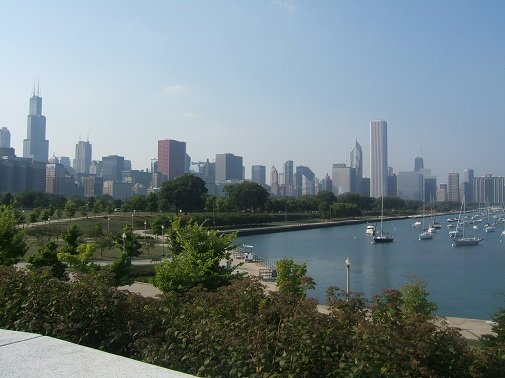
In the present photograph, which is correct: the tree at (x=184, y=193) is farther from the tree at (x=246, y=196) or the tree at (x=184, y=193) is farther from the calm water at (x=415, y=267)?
the calm water at (x=415, y=267)

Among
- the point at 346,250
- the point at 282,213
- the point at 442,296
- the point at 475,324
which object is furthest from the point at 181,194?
the point at 475,324

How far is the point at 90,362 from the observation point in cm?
332

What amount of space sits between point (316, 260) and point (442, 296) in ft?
47.5

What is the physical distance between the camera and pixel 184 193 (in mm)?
71312

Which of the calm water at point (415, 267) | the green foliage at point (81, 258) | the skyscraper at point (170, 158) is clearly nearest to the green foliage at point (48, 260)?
the green foliage at point (81, 258)

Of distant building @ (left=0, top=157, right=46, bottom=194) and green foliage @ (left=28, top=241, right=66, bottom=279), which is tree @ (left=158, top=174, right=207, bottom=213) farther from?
green foliage @ (left=28, top=241, right=66, bottom=279)

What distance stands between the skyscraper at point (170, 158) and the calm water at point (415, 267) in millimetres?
137651

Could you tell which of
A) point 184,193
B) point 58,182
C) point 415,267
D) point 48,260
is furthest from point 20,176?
point 48,260

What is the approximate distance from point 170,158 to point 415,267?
165012mm

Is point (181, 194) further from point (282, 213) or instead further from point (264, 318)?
point (264, 318)

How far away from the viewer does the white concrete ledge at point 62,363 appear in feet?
10.2

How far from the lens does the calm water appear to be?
2264cm

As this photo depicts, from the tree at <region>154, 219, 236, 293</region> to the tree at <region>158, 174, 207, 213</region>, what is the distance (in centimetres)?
5923

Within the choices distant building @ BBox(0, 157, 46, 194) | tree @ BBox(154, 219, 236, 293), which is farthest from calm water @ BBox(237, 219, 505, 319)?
distant building @ BBox(0, 157, 46, 194)
